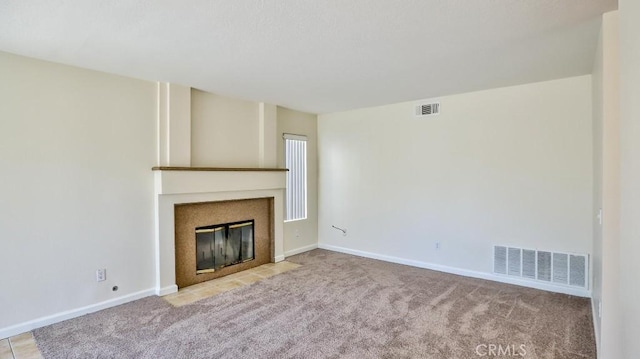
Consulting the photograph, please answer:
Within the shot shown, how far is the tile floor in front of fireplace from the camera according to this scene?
2.60 meters

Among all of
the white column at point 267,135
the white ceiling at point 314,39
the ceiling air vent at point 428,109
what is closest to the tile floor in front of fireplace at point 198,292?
the white column at point 267,135

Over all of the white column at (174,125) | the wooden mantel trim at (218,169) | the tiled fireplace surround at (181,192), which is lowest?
the tiled fireplace surround at (181,192)

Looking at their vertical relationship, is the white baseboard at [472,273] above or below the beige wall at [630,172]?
below

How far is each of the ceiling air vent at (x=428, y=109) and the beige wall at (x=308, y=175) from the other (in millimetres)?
1947

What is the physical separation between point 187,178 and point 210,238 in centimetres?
90

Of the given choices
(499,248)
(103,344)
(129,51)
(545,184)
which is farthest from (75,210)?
(545,184)

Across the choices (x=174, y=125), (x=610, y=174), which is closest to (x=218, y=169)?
(x=174, y=125)

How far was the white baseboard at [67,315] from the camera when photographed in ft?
9.38

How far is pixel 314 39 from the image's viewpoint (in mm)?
2582

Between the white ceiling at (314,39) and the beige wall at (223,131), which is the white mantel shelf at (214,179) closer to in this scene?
the beige wall at (223,131)

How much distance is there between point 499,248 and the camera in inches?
164

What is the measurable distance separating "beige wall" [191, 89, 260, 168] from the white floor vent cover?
355 cm

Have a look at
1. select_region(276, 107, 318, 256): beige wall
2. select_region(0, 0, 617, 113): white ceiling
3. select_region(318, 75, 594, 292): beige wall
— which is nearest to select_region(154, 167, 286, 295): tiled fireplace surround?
select_region(276, 107, 318, 256): beige wall

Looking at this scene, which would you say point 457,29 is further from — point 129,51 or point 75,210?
point 75,210
